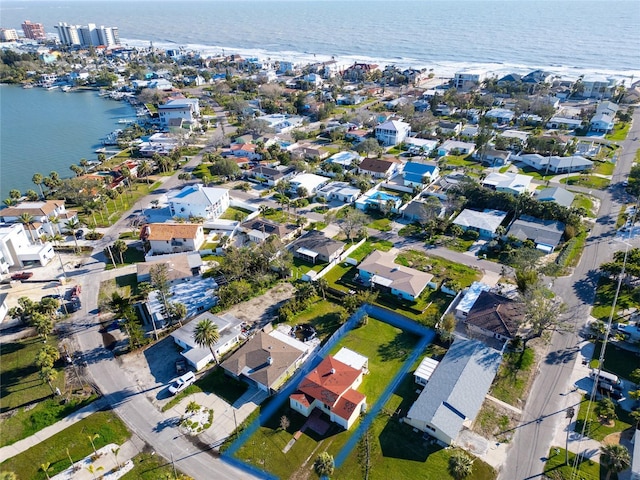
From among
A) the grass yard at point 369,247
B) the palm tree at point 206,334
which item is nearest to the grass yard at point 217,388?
the palm tree at point 206,334

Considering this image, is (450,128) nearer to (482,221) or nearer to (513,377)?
(482,221)

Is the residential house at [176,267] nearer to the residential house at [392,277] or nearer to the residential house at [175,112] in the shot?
the residential house at [392,277]

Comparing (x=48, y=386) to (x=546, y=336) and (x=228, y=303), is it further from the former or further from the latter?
(x=546, y=336)

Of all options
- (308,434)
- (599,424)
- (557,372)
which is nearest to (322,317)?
(308,434)

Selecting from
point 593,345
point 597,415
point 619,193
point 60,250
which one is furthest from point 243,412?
point 619,193

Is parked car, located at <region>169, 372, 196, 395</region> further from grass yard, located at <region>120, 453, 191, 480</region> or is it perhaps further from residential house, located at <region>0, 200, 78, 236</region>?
residential house, located at <region>0, 200, 78, 236</region>
